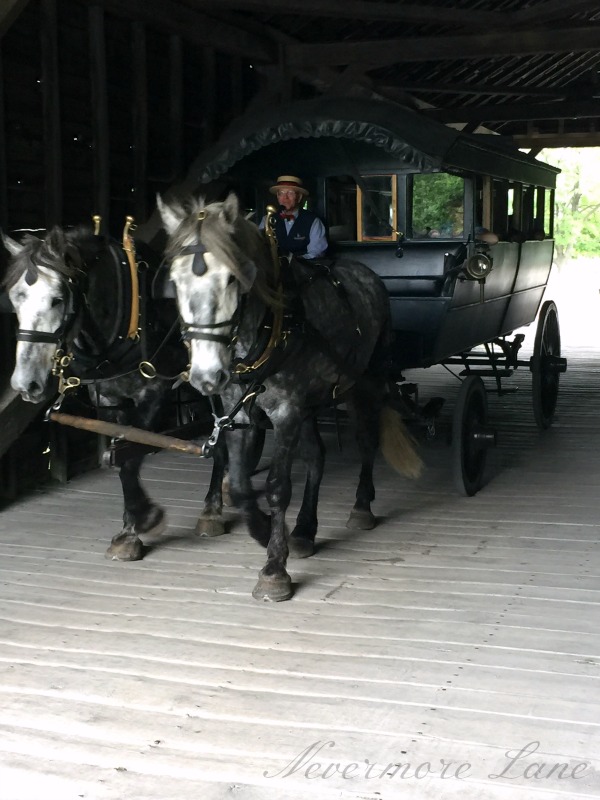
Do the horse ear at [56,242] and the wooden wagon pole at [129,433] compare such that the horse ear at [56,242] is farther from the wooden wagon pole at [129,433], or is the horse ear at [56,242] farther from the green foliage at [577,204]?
the green foliage at [577,204]

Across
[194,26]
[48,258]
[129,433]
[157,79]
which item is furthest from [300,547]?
[194,26]

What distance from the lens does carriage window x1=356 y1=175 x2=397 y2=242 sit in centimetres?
642

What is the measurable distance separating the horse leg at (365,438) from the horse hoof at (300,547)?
627 mm

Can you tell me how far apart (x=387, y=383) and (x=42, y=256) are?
2.43 meters

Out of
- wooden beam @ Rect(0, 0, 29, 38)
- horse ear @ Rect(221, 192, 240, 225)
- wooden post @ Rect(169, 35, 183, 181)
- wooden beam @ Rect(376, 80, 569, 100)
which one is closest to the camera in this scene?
horse ear @ Rect(221, 192, 240, 225)

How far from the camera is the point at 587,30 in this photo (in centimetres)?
855

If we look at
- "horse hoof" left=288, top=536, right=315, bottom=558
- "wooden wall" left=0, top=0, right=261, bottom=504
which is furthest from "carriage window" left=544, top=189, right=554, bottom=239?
"horse hoof" left=288, top=536, right=315, bottom=558

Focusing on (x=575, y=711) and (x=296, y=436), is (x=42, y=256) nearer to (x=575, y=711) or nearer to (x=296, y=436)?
(x=296, y=436)

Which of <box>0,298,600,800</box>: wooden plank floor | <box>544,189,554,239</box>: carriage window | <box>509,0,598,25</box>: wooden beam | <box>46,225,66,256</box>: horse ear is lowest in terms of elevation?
<box>0,298,600,800</box>: wooden plank floor

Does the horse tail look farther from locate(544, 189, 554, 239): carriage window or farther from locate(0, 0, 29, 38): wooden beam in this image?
locate(544, 189, 554, 239): carriage window

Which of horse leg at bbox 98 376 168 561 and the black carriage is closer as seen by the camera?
horse leg at bbox 98 376 168 561

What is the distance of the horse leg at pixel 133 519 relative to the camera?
17.4 ft

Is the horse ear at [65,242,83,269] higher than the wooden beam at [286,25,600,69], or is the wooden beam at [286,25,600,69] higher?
the wooden beam at [286,25,600,69]

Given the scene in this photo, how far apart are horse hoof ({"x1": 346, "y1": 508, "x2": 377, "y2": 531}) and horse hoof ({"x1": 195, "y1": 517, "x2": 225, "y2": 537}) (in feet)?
2.62
